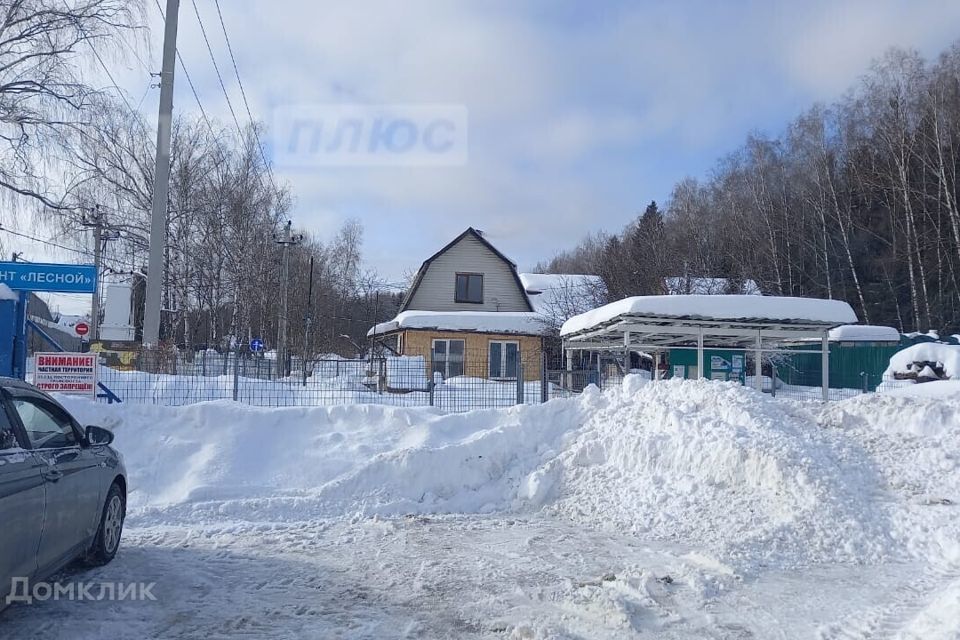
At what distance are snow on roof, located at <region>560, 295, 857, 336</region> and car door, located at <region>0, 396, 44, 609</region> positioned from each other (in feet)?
34.6

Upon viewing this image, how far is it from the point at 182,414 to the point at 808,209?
37040 mm

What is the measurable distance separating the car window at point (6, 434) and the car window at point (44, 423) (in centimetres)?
21

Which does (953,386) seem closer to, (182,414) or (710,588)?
(710,588)

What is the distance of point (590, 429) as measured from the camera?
11078mm

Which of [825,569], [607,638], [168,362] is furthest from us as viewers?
[168,362]

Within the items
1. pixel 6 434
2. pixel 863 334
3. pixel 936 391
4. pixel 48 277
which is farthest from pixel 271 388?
pixel 863 334

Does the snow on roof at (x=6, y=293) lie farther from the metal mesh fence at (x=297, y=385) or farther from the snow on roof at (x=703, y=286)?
the snow on roof at (x=703, y=286)

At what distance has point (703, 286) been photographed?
29484 mm

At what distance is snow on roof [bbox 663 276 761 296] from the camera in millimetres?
28969

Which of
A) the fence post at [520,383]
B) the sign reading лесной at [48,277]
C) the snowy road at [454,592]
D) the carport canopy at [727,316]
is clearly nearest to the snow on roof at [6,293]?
the sign reading лесной at [48,277]

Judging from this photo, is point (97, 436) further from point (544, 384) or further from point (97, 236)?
point (97, 236)

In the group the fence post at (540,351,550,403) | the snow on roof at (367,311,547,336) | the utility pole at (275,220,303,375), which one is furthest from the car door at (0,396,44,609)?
the snow on roof at (367,311,547,336)

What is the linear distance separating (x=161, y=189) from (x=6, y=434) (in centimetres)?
1332

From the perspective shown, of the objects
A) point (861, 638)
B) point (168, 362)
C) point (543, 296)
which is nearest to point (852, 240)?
point (543, 296)
